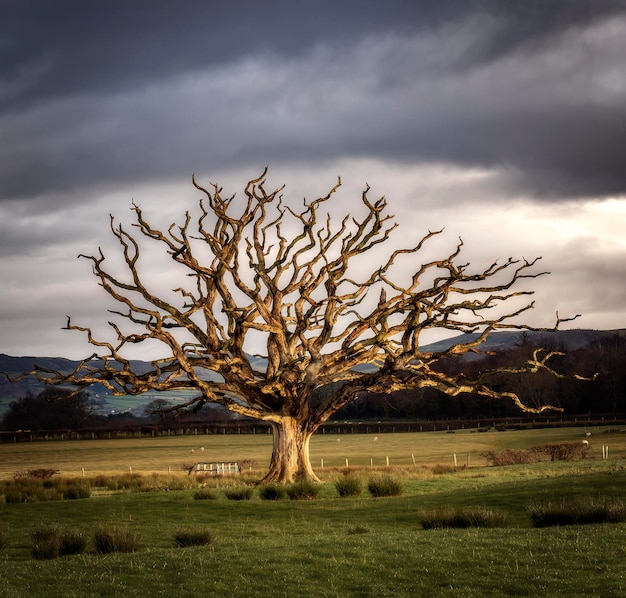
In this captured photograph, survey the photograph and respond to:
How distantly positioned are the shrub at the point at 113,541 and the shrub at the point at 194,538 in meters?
1.15

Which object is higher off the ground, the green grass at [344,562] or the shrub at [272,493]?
the green grass at [344,562]

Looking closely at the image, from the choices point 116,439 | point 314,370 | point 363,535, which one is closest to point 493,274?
point 314,370

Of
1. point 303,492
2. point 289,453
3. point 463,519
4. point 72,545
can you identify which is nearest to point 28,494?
point 289,453

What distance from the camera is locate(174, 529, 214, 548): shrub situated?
19.7 meters

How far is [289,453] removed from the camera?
133 feet

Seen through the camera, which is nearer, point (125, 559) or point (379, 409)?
point (125, 559)

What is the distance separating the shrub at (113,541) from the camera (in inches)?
734

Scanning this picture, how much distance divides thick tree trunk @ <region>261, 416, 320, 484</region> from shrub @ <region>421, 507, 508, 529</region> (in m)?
19.2

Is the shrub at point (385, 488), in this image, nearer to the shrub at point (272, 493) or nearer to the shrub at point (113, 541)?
the shrub at point (272, 493)

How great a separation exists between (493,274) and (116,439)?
87.8m

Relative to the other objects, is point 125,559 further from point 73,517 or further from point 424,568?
point 73,517

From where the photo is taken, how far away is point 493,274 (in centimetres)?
4278

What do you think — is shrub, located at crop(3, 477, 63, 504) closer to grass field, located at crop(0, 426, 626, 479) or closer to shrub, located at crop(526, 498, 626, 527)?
grass field, located at crop(0, 426, 626, 479)

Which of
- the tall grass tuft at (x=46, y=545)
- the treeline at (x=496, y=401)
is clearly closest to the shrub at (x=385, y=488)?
the tall grass tuft at (x=46, y=545)
